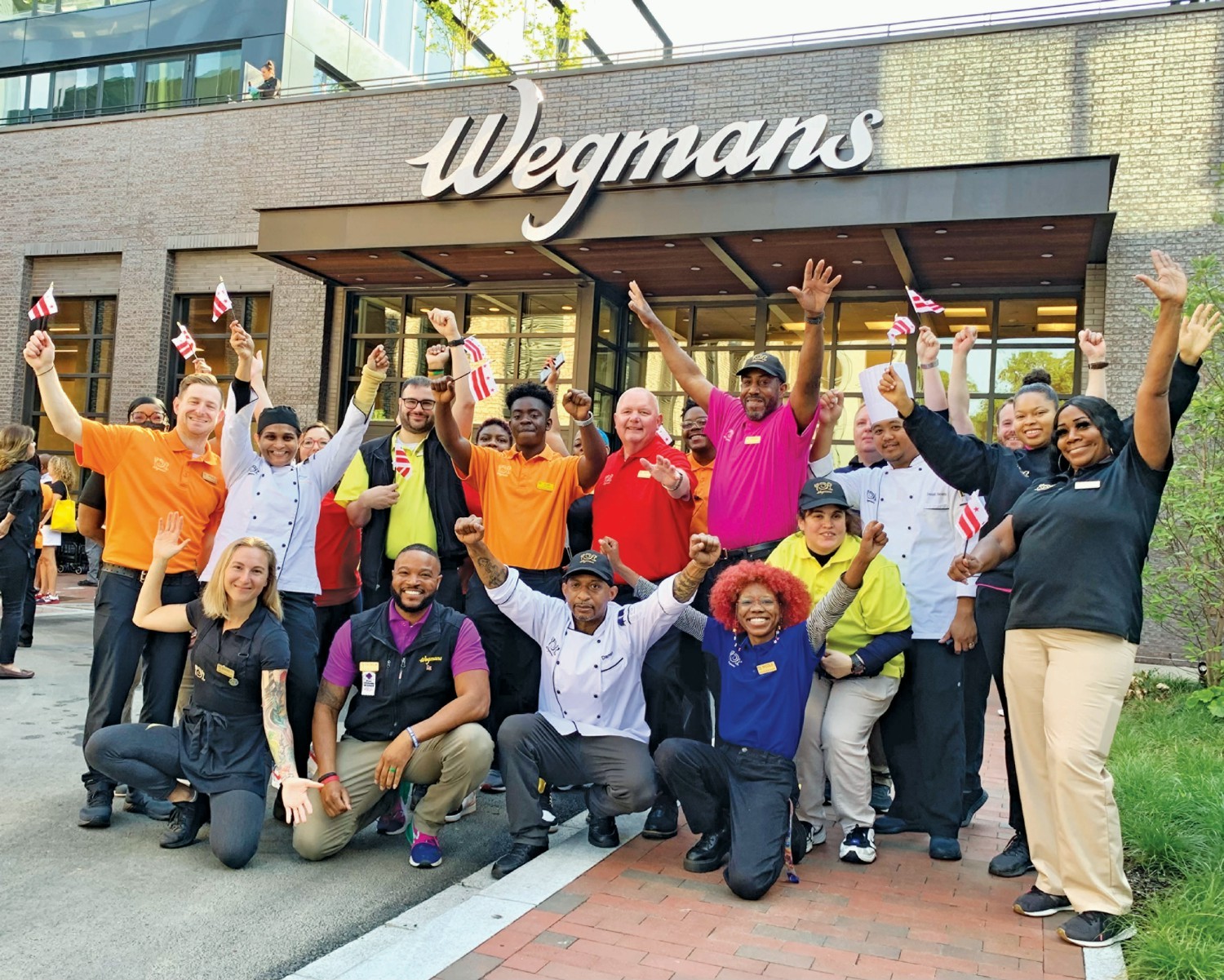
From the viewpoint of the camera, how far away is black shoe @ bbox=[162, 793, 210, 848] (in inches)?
198

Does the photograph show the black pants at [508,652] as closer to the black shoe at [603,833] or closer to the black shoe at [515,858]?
the black shoe at [603,833]

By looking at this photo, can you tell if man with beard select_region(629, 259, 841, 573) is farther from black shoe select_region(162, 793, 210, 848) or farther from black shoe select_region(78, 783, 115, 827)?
black shoe select_region(78, 783, 115, 827)

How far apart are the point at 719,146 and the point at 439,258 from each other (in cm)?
477

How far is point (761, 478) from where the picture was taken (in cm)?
558

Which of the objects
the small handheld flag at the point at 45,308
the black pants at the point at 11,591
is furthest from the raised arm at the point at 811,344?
the black pants at the point at 11,591

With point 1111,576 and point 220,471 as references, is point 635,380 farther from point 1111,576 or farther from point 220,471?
point 1111,576

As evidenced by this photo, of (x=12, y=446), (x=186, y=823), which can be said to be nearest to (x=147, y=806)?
(x=186, y=823)

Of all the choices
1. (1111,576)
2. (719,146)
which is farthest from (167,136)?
(1111,576)

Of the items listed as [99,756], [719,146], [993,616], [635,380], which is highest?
[719,146]

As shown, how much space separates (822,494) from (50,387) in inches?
150

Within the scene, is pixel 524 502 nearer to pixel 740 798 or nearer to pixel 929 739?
pixel 740 798

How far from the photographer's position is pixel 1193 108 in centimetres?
1369

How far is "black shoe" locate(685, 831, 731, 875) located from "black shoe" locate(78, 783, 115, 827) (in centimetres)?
283

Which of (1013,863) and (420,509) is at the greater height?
(420,509)
